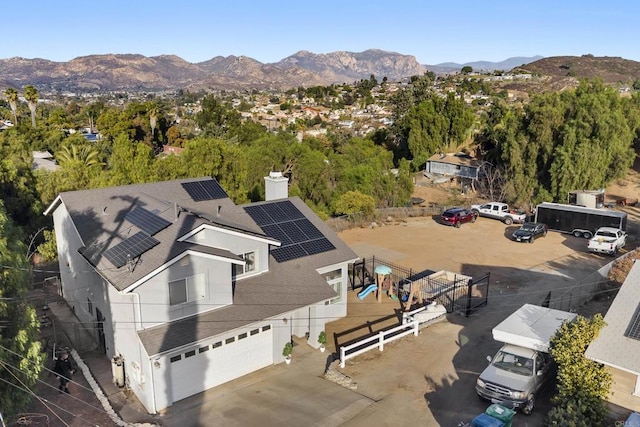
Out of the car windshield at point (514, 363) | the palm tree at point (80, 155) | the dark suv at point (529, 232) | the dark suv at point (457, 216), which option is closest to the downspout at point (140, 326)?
the car windshield at point (514, 363)

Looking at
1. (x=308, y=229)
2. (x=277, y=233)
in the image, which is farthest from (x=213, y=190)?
(x=308, y=229)

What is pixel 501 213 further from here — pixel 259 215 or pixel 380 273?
pixel 259 215

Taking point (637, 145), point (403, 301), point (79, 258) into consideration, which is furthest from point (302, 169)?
point (637, 145)

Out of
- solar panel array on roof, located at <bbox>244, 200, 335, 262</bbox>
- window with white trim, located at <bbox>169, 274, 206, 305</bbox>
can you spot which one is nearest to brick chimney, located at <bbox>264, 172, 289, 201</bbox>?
solar panel array on roof, located at <bbox>244, 200, 335, 262</bbox>

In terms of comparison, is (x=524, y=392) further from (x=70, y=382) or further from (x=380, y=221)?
(x=380, y=221)

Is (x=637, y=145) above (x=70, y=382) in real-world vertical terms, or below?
above

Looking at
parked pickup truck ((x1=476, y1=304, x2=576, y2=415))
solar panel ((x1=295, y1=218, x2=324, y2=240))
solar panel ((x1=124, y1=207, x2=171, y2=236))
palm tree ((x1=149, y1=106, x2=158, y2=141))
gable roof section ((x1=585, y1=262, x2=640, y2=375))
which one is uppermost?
palm tree ((x1=149, y1=106, x2=158, y2=141))

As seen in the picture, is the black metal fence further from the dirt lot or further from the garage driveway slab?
the garage driveway slab
